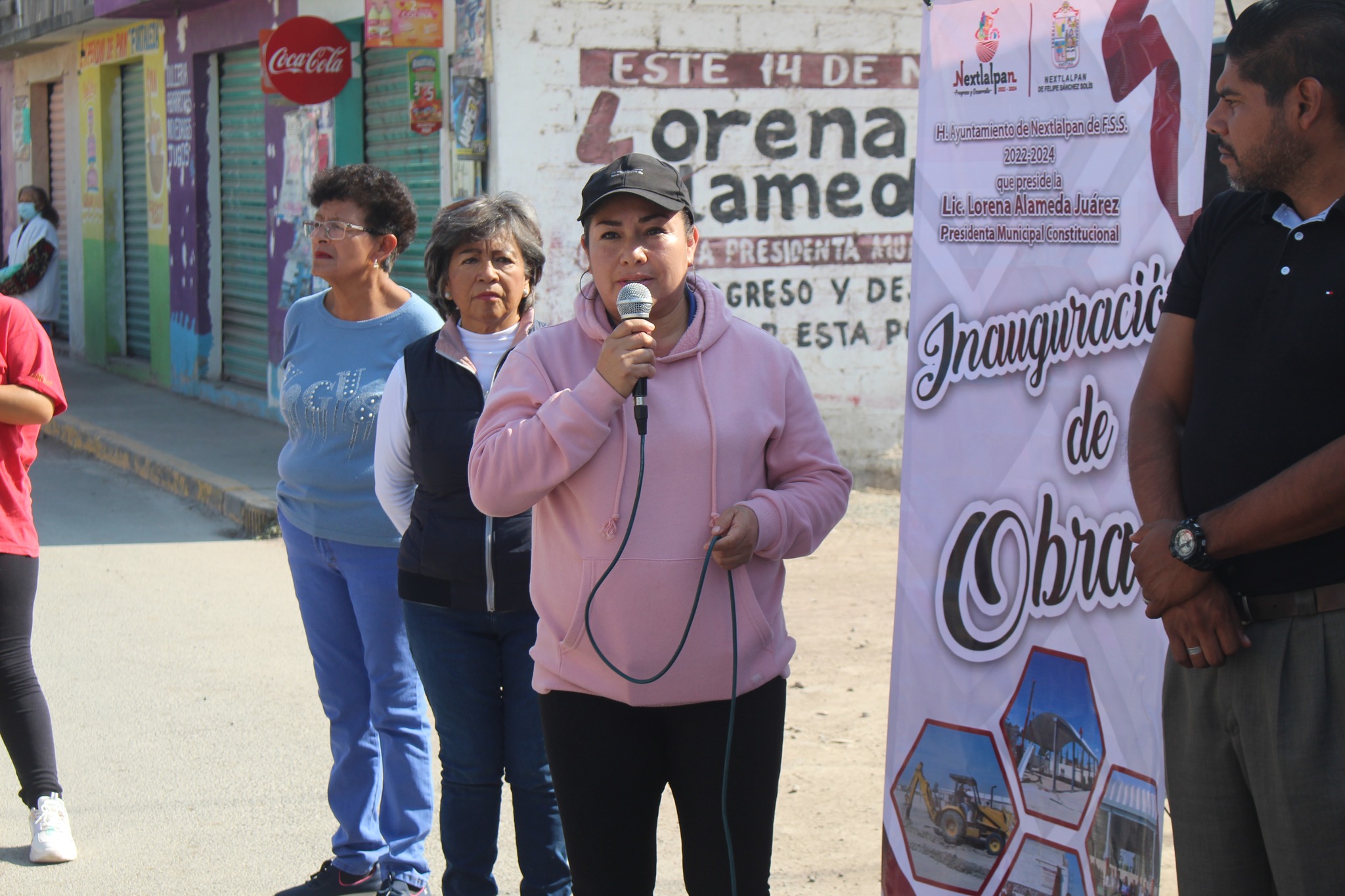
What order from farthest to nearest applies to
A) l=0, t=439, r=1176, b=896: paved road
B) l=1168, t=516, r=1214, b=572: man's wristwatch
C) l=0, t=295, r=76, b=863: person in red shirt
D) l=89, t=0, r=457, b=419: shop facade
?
l=89, t=0, r=457, b=419: shop facade, l=0, t=439, r=1176, b=896: paved road, l=0, t=295, r=76, b=863: person in red shirt, l=1168, t=516, r=1214, b=572: man's wristwatch

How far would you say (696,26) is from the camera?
380 inches

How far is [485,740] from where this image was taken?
11.8 ft

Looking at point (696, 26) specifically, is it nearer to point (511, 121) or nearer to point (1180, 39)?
point (511, 121)

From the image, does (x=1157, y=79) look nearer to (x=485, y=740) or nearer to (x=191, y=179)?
(x=485, y=740)

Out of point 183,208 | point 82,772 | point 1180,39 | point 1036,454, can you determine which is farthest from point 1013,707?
point 183,208

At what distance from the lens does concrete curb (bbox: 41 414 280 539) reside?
9.27 meters

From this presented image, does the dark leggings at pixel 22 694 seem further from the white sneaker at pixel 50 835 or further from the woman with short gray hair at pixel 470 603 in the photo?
the woman with short gray hair at pixel 470 603

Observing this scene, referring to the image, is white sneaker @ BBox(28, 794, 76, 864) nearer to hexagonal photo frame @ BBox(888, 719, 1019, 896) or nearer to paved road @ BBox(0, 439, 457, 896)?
paved road @ BBox(0, 439, 457, 896)

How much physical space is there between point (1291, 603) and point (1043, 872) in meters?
1.11

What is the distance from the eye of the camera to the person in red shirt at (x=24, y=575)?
14.0 ft

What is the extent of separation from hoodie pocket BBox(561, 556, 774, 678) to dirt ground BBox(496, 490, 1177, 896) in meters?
1.70

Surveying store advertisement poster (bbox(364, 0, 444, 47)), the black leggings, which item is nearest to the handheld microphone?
the black leggings

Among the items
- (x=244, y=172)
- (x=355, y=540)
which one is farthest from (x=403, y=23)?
(x=355, y=540)

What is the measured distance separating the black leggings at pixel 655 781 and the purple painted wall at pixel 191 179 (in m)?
10.8
